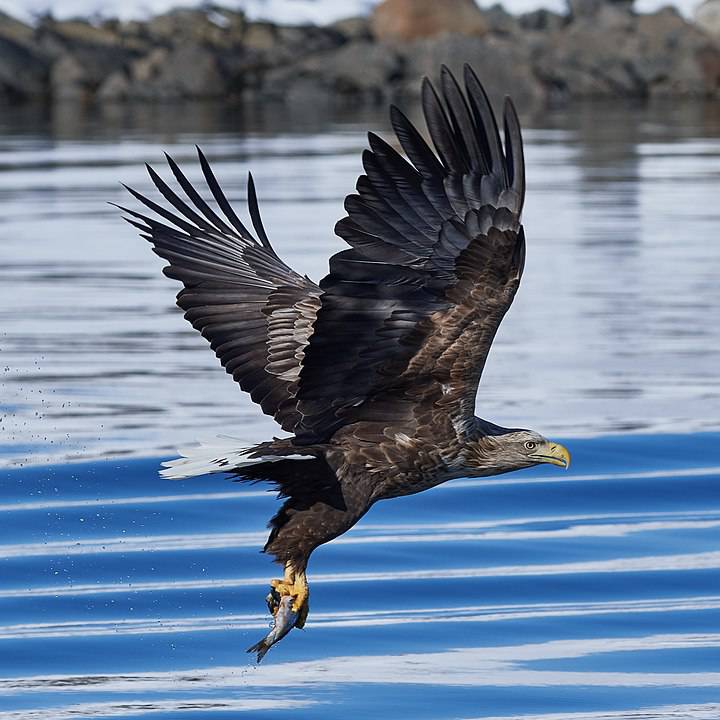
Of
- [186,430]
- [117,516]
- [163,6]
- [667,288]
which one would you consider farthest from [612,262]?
[163,6]

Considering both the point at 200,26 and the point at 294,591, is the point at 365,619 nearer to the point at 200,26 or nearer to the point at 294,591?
the point at 294,591

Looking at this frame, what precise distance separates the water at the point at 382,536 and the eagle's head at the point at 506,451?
606 millimetres

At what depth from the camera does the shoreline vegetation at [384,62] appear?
36.0 metres

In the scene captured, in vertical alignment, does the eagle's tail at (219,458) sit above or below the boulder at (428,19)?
below

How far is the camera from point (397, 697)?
5.45 meters

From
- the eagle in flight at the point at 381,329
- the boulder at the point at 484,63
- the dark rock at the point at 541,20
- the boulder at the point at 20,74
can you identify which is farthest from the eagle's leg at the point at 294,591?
the dark rock at the point at 541,20

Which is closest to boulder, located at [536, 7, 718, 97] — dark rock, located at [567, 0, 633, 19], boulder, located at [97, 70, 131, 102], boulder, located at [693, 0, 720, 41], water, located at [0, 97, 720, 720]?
boulder, located at [693, 0, 720, 41]

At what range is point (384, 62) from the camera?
3647 cm

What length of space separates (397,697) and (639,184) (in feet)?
45.3

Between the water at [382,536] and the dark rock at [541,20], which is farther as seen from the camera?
the dark rock at [541,20]

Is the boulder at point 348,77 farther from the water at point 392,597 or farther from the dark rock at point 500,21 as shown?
the water at point 392,597

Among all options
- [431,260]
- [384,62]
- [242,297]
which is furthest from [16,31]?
[431,260]

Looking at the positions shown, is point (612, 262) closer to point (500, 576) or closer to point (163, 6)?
point (500, 576)

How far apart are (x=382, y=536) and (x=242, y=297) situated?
1505 mm
